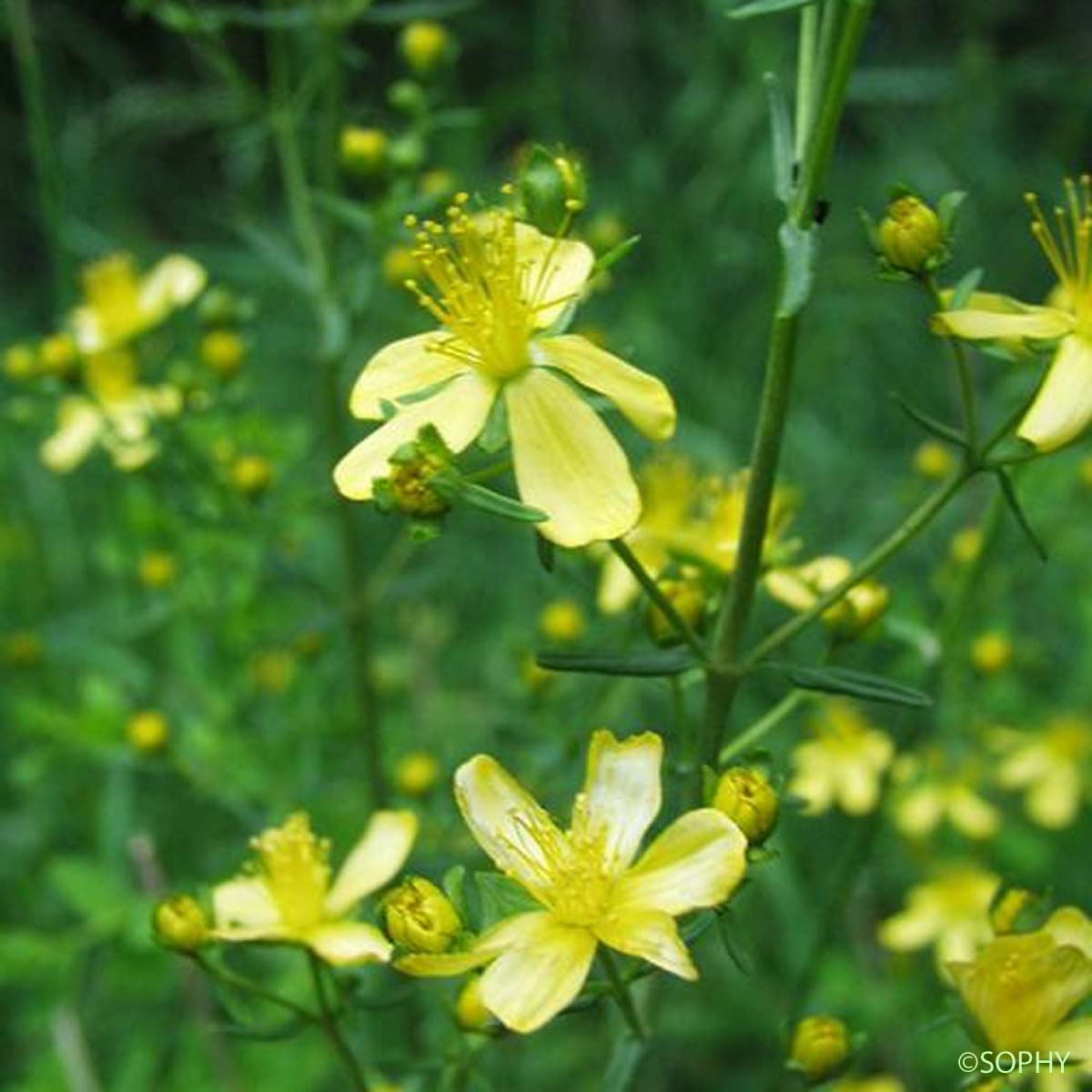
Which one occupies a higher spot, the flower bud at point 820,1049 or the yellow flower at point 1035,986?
the yellow flower at point 1035,986

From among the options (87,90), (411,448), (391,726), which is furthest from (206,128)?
(411,448)

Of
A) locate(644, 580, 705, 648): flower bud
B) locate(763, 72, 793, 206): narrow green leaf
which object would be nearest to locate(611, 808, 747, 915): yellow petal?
locate(644, 580, 705, 648): flower bud

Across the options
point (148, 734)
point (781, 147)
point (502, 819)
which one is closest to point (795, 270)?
point (781, 147)

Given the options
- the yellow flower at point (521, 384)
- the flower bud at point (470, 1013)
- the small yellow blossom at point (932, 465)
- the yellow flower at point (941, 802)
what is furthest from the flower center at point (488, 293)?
the yellow flower at point (941, 802)

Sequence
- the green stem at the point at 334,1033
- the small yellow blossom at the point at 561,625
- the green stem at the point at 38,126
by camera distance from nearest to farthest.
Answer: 1. the green stem at the point at 334,1033
2. the small yellow blossom at the point at 561,625
3. the green stem at the point at 38,126

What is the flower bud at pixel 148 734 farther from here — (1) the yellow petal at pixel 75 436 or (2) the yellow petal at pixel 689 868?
(2) the yellow petal at pixel 689 868

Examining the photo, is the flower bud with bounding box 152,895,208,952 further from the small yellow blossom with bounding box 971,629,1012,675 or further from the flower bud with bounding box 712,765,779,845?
the small yellow blossom with bounding box 971,629,1012,675
